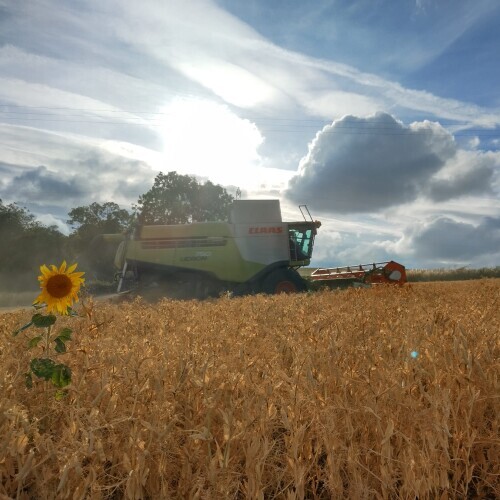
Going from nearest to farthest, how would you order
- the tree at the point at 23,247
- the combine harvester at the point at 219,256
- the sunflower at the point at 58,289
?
the sunflower at the point at 58,289, the combine harvester at the point at 219,256, the tree at the point at 23,247

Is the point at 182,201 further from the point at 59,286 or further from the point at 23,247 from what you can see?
the point at 59,286

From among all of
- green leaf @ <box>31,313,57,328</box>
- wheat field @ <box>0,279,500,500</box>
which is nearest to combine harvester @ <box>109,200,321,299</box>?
wheat field @ <box>0,279,500,500</box>

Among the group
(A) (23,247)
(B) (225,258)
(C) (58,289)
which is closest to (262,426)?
(C) (58,289)

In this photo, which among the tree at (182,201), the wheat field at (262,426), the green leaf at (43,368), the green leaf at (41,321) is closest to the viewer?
the wheat field at (262,426)

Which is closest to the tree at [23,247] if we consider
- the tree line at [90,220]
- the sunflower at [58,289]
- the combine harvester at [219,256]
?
the tree line at [90,220]

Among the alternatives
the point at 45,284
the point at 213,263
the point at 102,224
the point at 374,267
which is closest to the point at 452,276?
the point at 374,267

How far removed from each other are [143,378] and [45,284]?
3.97 feet

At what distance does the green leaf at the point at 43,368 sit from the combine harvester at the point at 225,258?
12576mm

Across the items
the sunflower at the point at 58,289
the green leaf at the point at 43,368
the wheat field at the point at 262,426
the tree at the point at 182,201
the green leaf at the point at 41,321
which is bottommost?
the wheat field at the point at 262,426

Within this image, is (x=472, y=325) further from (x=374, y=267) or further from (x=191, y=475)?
(x=374, y=267)

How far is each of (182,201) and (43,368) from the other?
37.0 metres

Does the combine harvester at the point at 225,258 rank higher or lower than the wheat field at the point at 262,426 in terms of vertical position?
higher

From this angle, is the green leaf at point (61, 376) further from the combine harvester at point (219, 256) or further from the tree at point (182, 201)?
the tree at point (182, 201)

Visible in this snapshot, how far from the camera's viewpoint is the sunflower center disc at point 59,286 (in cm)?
322
